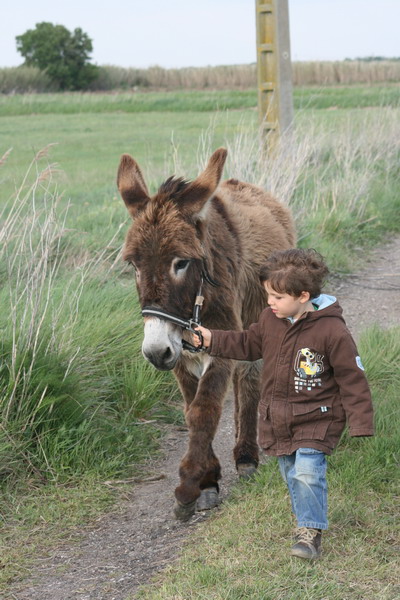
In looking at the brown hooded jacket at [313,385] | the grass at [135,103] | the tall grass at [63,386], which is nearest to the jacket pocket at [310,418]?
the brown hooded jacket at [313,385]

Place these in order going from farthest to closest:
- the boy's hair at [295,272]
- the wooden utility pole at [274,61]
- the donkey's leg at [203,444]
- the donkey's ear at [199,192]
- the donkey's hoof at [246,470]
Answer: the wooden utility pole at [274,61], the donkey's hoof at [246,470], the donkey's ear at [199,192], the donkey's leg at [203,444], the boy's hair at [295,272]

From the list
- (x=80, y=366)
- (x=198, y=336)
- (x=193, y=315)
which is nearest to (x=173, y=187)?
(x=193, y=315)

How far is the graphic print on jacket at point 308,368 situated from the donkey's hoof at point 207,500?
3.41 feet

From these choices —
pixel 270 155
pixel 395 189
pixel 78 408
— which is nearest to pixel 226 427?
pixel 78 408

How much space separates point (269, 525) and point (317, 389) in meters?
0.74

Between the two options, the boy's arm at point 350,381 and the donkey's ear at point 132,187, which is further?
the donkey's ear at point 132,187

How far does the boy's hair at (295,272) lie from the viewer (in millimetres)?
3533

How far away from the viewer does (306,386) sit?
356cm

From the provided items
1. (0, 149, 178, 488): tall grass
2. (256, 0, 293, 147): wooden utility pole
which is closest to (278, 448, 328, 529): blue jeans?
(0, 149, 178, 488): tall grass

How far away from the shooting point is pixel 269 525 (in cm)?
375

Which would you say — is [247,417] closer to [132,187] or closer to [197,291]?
[197,291]

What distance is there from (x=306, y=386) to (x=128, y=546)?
129cm

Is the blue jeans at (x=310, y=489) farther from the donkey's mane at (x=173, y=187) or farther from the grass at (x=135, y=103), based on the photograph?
the grass at (x=135, y=103)

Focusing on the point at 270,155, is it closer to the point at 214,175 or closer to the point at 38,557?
the point at 214,175
